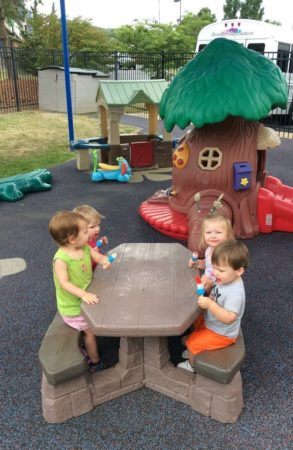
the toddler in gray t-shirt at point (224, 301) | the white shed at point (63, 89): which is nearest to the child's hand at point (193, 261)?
the toddler in gray t-shirt at point (224, 301)

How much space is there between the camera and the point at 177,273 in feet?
8.05

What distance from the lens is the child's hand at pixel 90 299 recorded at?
2.16 m

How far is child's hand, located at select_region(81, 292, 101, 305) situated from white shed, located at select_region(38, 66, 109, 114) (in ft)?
43.9

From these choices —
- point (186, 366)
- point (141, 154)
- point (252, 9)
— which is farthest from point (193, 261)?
point (252, 9)

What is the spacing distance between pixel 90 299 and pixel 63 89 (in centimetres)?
1434

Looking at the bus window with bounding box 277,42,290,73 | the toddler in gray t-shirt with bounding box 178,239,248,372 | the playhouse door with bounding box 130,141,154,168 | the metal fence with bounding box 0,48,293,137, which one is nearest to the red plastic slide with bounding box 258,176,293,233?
the toddler in gray t-shirt with bounding box 178,239,248,372

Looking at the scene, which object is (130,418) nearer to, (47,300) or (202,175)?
(47,300)

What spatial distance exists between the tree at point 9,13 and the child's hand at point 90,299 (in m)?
22.7

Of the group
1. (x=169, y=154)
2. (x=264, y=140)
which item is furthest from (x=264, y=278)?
(x=169, y=154)

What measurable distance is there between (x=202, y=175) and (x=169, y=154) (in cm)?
343

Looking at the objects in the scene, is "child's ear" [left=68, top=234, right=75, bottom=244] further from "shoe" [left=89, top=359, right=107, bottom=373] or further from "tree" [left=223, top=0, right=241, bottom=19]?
"tree" [left=223, top=0, right=241, bottom=19]

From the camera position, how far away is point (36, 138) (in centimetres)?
1035

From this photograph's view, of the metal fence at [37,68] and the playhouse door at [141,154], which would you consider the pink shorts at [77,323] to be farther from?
the metal fence at [37,68]

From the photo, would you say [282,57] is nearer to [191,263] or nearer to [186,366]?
[191,263]
